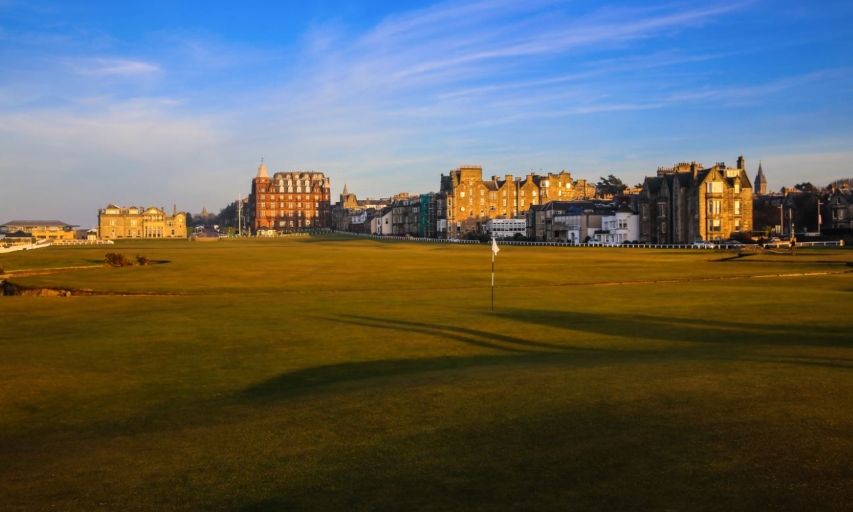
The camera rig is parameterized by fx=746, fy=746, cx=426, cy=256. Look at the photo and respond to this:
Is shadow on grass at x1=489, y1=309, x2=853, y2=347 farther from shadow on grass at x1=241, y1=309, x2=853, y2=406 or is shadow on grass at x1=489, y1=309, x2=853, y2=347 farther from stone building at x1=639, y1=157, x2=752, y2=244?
stone building at x1=639, y1=157, x2=752, y2=244

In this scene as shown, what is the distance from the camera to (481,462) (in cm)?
1067

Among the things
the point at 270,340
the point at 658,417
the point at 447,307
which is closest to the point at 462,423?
the point at 658,417

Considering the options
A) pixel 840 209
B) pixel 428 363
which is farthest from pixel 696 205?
pixel 428 363

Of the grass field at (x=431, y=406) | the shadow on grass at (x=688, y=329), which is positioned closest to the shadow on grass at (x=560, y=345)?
the shadow on grass at (x=688, y=329)

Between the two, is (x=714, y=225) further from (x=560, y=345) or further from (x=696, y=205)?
(x=560, y=345)

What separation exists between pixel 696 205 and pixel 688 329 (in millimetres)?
98955

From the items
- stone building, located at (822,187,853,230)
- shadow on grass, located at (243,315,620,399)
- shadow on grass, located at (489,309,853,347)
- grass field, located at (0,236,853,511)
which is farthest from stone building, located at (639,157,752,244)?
shadow on grass, located at (243,315,620,399)

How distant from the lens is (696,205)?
119688mm

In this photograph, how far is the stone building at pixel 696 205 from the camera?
4697 inches

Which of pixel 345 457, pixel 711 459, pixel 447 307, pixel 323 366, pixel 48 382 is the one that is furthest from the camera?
pixel 447 307

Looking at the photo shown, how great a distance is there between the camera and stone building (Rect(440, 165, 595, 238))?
189m

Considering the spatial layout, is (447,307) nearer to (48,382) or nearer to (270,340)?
(270,340)

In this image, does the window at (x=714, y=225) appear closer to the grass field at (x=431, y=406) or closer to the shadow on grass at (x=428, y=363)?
the grass field at (x=431, y=406)

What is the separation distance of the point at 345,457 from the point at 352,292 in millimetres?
33485
